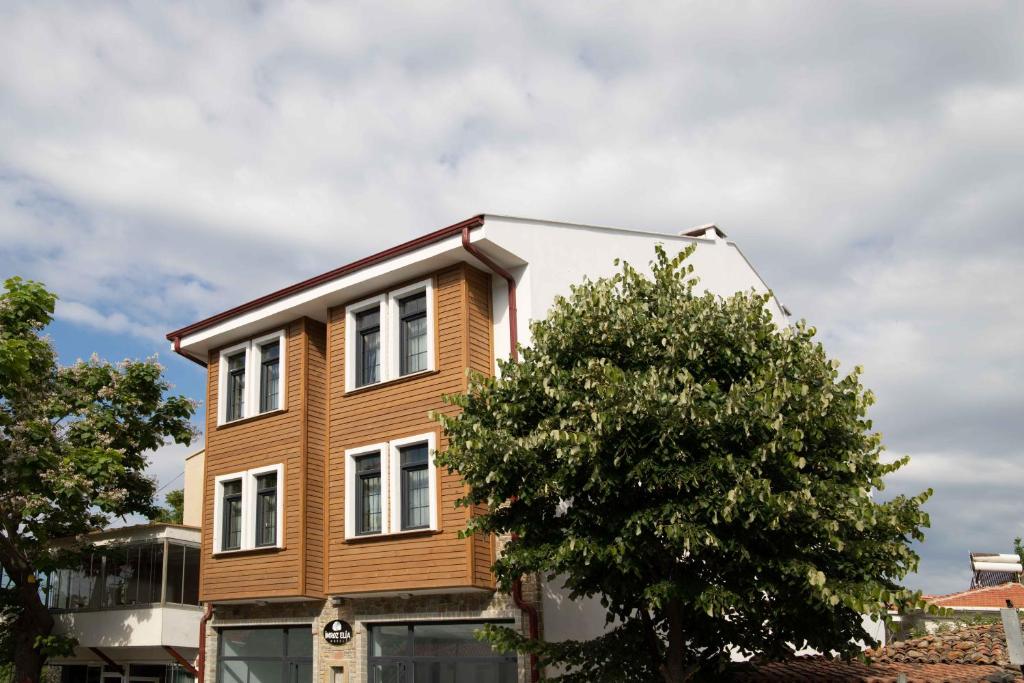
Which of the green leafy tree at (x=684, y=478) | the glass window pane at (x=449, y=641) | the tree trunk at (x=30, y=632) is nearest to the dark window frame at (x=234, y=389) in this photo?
the glass window pane at (x=449, y=641)

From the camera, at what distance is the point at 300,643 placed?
20.4m

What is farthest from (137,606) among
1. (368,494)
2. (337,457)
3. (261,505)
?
(368,494)

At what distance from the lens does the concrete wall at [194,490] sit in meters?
33.1

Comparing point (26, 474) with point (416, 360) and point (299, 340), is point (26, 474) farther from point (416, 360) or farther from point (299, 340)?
point (416, 360)

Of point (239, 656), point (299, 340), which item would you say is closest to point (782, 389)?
point (299, 340)

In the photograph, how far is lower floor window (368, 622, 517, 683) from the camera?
1752 cm

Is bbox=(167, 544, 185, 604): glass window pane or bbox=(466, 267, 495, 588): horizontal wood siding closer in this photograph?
bbox=(466, 267, 495, 588): horizontal wood siding

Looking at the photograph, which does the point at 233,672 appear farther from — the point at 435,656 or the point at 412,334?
the point at 412,334

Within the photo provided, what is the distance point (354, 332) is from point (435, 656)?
6578 millimetres

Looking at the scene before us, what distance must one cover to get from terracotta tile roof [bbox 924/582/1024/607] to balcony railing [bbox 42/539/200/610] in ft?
82.7

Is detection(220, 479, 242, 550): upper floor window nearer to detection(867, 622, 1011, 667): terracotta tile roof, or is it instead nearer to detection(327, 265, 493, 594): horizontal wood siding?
detection(327, 265, 493, 594): horizontal wood siding

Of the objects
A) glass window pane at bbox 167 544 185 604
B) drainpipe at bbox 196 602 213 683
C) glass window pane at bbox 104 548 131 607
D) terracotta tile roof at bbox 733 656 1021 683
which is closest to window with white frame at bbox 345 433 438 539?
drainpipe at bbox 196 602 213 683

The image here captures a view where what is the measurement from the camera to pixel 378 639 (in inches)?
754

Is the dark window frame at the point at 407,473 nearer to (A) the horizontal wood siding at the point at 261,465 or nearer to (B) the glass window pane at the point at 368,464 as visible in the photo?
(B) the glass window pane at the point at 368,464
